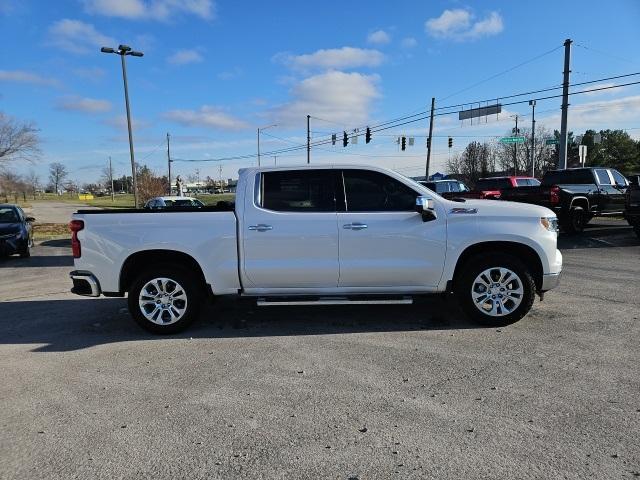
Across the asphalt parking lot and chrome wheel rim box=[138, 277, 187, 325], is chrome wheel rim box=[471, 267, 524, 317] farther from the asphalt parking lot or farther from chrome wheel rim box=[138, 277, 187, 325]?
chrome wheel rim box=[138, 277, 187, 325]

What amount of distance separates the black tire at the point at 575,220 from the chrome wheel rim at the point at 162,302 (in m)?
12.9

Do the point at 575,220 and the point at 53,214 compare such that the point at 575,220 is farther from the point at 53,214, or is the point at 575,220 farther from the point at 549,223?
the point at 53,214

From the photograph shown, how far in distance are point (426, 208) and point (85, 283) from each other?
3.95 m

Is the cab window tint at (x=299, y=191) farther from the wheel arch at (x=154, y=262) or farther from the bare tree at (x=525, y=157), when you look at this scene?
the bare tree at (x=525, y=157)

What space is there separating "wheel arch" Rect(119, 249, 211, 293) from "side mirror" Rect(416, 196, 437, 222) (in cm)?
256

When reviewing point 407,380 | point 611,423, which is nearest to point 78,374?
point 407,380

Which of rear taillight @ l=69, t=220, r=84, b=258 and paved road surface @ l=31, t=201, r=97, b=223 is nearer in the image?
rear taillight @ l=69, t=220, r=84, b=258

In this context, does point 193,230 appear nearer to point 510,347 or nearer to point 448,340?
point 448,340

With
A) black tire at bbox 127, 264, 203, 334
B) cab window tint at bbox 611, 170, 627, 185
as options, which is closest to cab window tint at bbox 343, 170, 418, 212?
black tire at bbox 127, 264, 203, 334

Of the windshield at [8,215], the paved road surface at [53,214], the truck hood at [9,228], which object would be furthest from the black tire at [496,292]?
the paved road surface at [53,214]

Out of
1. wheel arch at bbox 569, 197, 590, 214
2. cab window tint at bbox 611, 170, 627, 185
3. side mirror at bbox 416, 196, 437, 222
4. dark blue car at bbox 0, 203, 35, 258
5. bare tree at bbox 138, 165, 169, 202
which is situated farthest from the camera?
bare tree at bbox 138, 165, 169, 202

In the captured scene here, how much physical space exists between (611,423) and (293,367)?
2.56m

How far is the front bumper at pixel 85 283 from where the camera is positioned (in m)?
5.85

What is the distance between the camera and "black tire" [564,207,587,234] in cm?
1517
